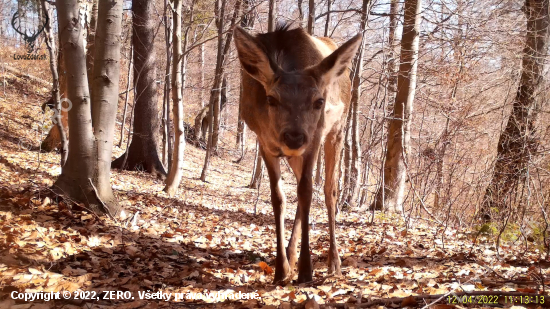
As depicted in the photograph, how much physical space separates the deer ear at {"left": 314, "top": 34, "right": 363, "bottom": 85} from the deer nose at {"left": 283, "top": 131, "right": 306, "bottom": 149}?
3.47ft

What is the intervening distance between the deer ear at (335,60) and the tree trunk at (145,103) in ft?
33.0

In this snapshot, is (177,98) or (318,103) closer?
(318,103)

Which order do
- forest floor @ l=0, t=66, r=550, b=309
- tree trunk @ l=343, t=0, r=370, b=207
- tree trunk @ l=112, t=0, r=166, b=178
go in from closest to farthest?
forest floor @ l=0, t=66, r=550, b=309
tree trunk @ l=343, t=0, r=370, b=207
tree trunk @ l=112, t=0, r=166, b=178

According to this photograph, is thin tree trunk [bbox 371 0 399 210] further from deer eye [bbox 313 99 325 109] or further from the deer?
deer eye [bbox 313 99 325 109]

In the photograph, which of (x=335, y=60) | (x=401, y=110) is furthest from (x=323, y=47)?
(x=401, y=110)

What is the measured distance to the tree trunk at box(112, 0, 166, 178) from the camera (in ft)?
46.0

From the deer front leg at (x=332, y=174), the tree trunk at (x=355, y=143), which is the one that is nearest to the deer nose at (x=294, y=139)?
the deer front leg at (x=332, y=174)

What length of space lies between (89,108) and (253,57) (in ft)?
9.13

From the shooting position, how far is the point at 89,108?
20.0 ft

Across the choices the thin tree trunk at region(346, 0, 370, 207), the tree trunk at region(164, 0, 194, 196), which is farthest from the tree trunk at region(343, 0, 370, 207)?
the tree trunk at region(164, 0, 194, 196)

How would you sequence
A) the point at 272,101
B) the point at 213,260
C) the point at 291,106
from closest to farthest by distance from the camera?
1. the point at 291,106
2. the point at 272,101
3. the point at 213,260

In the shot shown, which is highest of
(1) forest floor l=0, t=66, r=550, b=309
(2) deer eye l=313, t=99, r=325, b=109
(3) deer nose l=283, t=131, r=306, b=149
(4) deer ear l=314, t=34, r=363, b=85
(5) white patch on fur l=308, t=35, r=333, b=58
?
(5) white patch on fur l=308, t=35, r=333, b=58

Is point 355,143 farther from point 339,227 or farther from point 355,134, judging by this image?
point 339,227

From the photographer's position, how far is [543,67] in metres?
10.0
